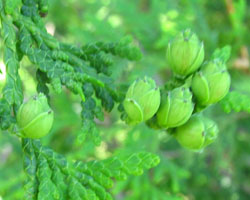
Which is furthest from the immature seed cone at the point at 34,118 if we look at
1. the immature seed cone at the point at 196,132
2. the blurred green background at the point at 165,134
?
the blurred green background at the point at 165,134

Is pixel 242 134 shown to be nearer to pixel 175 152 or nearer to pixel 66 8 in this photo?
pixel 175 152

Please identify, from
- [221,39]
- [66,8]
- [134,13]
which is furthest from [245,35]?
Result: [66,8]

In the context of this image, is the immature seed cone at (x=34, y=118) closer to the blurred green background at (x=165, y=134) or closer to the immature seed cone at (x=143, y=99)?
the immature seed cone at (x=143, y=99)

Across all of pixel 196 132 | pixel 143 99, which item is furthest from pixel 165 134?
pixel 143 99

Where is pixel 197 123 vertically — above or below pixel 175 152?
above

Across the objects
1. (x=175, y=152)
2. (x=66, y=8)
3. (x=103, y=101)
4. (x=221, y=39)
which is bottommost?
(x=175, y=152)

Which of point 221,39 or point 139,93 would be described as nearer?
point 139,93
